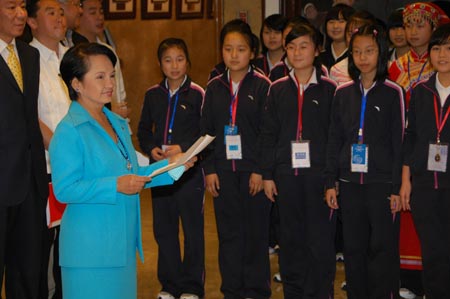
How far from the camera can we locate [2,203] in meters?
3.26

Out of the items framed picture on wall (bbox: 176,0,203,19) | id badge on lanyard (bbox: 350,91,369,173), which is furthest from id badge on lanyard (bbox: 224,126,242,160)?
framed picture on wall (bbox: 176,0,203,19)

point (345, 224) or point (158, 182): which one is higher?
point (158, 182)

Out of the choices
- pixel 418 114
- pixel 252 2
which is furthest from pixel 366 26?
pixel 252 2

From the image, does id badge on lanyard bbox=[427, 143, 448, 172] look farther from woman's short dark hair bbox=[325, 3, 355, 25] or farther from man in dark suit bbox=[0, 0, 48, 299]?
man in dark suit bbox=[0, 0, 48, 299]

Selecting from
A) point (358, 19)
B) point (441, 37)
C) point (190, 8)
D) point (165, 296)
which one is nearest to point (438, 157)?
point (441, 37)

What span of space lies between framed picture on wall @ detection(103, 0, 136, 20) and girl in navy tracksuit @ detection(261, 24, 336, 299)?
4.90 m

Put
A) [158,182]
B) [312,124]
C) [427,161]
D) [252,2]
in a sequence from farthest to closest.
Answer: [252,2] < [312,124] < [427,161] < [158,182]

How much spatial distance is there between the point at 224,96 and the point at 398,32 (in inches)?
59.5

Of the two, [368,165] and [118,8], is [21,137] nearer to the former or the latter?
[368,165]

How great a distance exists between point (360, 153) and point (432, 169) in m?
0.37

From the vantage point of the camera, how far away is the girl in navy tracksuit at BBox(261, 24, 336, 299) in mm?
3941

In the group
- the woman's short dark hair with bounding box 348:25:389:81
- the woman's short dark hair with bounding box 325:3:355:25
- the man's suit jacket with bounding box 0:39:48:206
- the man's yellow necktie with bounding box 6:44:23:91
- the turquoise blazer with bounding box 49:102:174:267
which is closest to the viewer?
the turquoise blazer with bounding box 49:102:174:267

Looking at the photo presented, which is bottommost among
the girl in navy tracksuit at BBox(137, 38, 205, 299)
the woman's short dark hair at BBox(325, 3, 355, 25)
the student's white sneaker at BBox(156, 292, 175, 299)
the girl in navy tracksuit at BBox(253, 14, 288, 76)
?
the student's white sneaker at BBox(156, 292, 175, 299)

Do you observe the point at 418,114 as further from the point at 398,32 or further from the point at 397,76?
the point at 398,32
